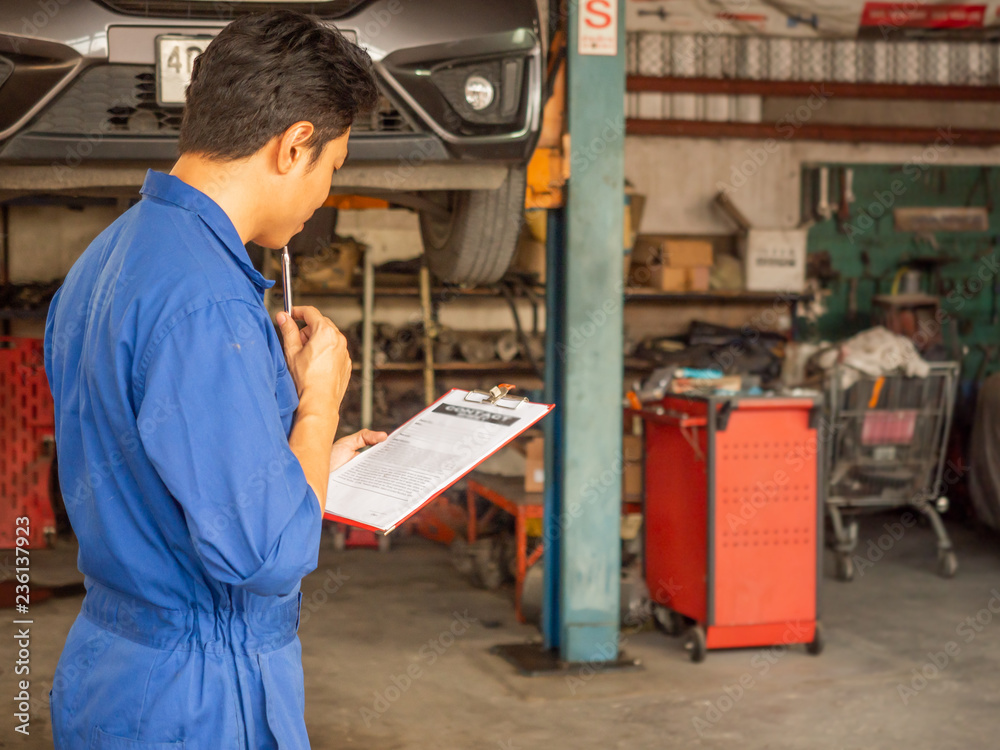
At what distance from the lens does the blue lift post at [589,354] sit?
10.7 feet

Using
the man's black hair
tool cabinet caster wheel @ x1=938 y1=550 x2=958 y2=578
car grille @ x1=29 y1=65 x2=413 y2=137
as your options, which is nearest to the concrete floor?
tool cabinet caster wheel @ x1=938 y1=550 x2=958 y2=578

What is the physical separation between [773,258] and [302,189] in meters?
6.18

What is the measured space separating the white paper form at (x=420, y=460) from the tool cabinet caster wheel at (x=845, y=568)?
3.82 meters

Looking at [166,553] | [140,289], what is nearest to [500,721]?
[166,553]

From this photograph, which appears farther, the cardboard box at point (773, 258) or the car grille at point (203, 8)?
the cardboard box at point (773, 258)

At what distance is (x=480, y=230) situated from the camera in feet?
10.4

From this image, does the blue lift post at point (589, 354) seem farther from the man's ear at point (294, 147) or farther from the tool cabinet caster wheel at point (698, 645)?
the man's ear at point (294, 147)

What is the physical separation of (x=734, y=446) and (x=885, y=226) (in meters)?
4.34

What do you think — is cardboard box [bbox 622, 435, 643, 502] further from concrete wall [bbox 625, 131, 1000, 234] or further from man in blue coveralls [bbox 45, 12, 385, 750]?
concrete wall [bbox 625, 131, 1000, 234]

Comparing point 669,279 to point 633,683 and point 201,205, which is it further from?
point 201,205

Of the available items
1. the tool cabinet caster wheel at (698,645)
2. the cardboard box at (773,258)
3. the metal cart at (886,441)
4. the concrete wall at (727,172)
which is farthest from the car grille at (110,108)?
the concrete wall at (727,172)

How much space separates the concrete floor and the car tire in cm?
142

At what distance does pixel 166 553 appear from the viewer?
1.06 m

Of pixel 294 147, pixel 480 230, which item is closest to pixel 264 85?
pixel 294 147
